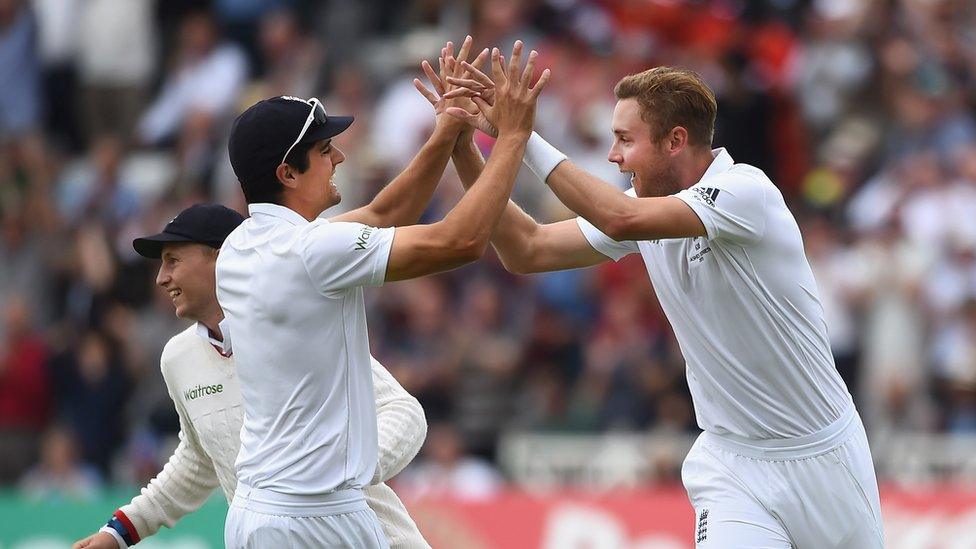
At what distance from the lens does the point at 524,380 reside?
44.6ft

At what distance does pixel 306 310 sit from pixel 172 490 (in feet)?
5.52

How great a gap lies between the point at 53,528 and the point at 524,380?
388 cm

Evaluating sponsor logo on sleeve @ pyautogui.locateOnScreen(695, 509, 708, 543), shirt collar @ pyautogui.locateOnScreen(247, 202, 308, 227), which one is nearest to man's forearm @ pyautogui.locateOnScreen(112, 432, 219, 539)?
shirt collar @ pyautogui.locateOnScreen(247, 202, 308, 227)

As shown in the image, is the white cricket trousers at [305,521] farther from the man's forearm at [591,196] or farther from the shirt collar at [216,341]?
the man's forearm at [591,196]

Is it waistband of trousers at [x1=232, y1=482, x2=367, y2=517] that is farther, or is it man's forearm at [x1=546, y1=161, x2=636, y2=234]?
man's forearm at [x1=546, y1=161, x2=636, y2=234]

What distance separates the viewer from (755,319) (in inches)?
262

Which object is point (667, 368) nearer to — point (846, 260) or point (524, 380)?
point (524, 380)

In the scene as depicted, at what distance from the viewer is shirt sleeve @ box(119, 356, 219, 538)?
23.4ft

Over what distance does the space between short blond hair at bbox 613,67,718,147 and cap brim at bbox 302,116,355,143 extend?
4.21 feet

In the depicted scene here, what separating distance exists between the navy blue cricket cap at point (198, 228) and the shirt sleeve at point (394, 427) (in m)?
0.82

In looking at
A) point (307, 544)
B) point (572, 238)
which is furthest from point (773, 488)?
point (307, 544)

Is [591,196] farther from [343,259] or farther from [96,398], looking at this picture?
[96,398]

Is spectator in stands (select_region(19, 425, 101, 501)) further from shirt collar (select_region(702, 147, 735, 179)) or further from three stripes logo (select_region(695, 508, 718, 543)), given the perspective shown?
shirt collar (select_region(702, 147, 735, 179))

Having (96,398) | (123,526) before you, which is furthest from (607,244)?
(96,398)
